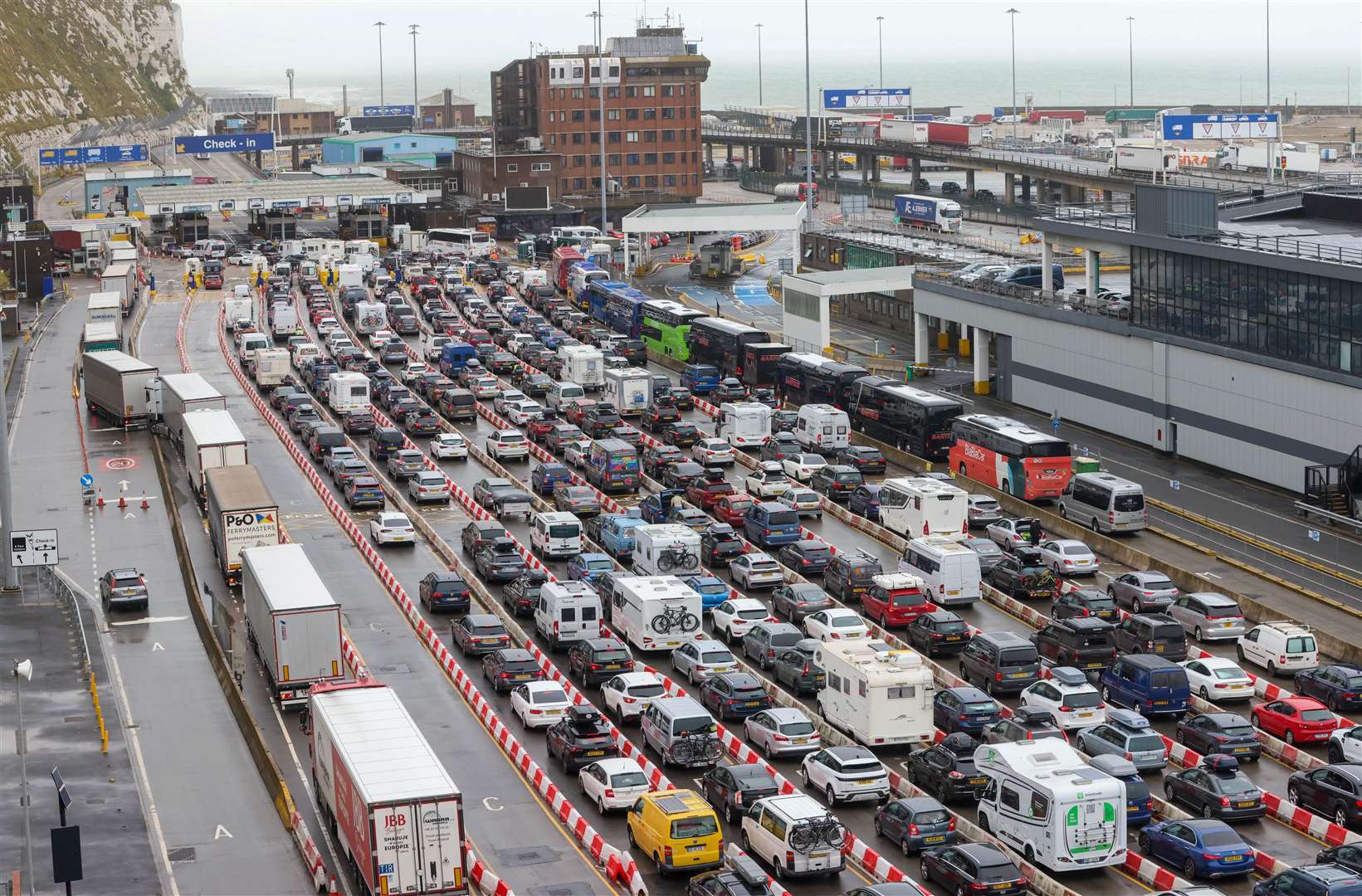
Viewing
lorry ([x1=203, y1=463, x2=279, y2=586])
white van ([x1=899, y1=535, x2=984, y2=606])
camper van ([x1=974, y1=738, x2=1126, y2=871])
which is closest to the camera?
camper van ([x1=974, y1=738, x2=1126, y2=871])

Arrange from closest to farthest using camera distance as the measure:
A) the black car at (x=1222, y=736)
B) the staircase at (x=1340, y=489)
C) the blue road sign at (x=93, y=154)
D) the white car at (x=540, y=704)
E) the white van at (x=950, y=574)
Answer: the black car at (x=1222, y=736)
the white car at (x=540, y=704)
the white van at (x=950, y=574)
the staircase at (x=1340, y=489)
the blue road sign at (x=93, y=154)

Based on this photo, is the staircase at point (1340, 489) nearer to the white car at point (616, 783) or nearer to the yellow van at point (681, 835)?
the white car at point (616, 783)

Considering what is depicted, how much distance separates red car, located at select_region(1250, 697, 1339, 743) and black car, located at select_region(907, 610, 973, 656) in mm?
8572

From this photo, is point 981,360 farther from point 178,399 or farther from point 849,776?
point 849,776

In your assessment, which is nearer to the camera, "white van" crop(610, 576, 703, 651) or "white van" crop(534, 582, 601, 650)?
"white van" crop(610, 576, 703, 651)

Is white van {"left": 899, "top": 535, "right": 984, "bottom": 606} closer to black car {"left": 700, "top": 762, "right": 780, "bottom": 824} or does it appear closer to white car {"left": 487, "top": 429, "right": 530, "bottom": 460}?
black car {"left": 700, "top": 762, "right": 780, "bottom": 824}

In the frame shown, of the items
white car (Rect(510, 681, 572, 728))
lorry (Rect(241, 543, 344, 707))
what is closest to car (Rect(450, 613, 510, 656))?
lorry (Rect(241, 543, 344, 707))

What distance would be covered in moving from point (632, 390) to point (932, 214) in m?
69.2

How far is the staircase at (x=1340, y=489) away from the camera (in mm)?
64750

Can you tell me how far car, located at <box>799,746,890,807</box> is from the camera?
39.6 metres

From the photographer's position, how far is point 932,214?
148500 mm

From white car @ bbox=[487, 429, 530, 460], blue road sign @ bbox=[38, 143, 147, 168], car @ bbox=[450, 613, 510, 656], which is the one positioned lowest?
car @ bbox=[450, 613, 510, 656]

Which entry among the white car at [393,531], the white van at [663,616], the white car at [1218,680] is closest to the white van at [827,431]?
the white car at [393,531]

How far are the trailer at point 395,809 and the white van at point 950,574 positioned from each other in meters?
22.8
